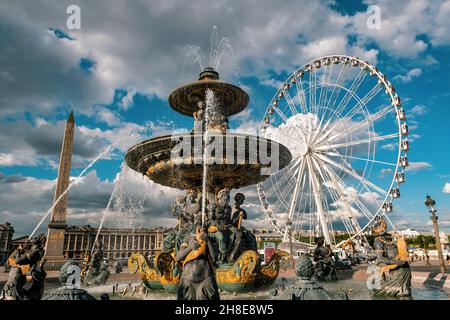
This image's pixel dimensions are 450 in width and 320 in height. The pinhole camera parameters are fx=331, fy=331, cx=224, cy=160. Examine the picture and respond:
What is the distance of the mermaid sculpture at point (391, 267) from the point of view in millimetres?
7027

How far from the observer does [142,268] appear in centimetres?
941

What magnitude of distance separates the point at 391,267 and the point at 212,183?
238 inches

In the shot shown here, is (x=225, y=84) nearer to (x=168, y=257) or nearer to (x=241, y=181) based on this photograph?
(x=241, y=181)

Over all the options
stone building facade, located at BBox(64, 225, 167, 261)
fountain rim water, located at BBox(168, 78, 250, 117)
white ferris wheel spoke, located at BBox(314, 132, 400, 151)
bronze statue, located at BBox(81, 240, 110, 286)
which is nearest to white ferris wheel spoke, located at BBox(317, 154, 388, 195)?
white ferris wheel spoke, located at BBox(314, 132, 400, 151)

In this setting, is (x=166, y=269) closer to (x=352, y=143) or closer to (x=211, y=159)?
(x=211, y=159)

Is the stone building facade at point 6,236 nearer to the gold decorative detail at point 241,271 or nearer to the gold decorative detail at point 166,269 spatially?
the gold decorative detail at point 166,269

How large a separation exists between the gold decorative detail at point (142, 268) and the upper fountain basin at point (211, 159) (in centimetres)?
288

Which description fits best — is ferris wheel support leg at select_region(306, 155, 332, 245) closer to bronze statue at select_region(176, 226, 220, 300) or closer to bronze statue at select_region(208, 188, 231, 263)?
bronze statue at select_region(208, 188, 231, 263)

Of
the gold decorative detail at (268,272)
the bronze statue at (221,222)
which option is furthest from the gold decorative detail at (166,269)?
the gold decorative detail at (268,272)

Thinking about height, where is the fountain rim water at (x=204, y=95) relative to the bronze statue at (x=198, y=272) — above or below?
above

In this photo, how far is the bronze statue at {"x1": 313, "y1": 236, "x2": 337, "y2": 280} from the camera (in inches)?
420

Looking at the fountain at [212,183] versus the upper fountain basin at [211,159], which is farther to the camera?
the upper fountain basin at [211,159]
